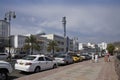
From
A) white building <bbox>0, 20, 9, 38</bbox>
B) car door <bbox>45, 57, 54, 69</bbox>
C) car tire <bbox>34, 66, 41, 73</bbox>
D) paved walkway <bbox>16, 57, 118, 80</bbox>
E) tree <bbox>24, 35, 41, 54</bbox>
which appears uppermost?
white building <bbox>0, 20, 9, 38</bbox>

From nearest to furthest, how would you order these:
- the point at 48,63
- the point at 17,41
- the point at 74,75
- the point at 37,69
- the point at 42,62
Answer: the point at 74,75 → the point at 37,69 → the point at 42,62 → the point at 48,63 → the point at 17,41

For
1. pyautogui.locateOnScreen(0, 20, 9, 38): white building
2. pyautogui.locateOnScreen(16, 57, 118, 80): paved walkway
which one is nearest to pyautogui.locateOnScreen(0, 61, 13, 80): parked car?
pyautogui.locateOnScreen(16, 57, 118, 80): paved walkway

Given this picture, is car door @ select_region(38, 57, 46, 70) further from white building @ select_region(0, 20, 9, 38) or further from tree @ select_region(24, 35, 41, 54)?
white building @ select_region(0, 20, 9, 38)

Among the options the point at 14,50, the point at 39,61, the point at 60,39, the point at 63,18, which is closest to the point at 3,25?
the point at 14,50

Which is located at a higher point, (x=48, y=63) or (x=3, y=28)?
(x=3, y=28)

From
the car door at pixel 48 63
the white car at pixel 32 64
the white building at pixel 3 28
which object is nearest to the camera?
the white car at pixel 32 64

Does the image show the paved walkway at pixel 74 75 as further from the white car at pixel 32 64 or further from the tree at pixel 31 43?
the tree at pixel 31 43

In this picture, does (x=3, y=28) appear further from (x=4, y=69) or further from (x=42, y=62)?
(x=4, y=69)

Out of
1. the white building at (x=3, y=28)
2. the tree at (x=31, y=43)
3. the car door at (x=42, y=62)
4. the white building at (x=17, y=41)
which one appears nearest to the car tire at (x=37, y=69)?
the car door at (x=42, y=62)

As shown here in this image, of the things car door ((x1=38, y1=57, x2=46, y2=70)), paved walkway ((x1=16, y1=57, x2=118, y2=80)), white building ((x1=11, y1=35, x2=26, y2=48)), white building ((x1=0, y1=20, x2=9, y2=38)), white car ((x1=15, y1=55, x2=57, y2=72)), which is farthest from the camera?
white building ((x1=0, y1=20, x2=9, y2=38))

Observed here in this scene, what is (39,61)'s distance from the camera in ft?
65.0

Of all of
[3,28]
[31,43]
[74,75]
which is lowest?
[74,75]

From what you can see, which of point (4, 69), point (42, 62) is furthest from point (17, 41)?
point (4, 69)

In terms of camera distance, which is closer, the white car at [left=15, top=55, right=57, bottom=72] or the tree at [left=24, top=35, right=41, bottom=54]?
the white car at [left=15, top=55, right=57, bottom=72]
